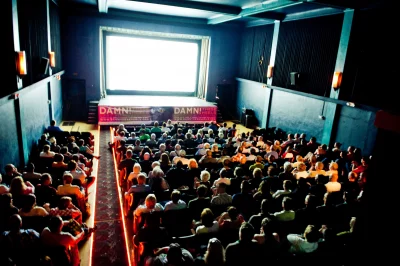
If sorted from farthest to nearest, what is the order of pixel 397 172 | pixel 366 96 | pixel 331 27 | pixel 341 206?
pixel 331 27, pixel 366 96, pixel 341 206, pixel 397 172

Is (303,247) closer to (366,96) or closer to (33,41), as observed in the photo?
(366,96)

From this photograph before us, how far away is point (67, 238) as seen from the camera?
3.45 meters

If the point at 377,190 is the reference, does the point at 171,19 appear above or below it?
above

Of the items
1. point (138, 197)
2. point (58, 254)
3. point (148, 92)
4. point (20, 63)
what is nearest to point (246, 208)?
point (138, 197)

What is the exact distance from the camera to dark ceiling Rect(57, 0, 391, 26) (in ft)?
27.4

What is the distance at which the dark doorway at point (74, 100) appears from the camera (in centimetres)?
Result: 1352

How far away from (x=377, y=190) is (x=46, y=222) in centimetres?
406

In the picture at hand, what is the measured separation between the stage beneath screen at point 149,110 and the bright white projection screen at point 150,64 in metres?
0.82

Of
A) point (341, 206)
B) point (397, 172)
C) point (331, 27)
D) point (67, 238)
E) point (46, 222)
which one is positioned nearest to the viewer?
point (397, 172)

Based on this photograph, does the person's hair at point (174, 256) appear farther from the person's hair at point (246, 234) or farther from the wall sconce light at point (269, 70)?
the wall sconce light at point (269, 70)

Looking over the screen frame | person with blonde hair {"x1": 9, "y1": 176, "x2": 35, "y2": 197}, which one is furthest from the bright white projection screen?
person with blonde hair {"x1": 9, "y1": 176, "x2": 35, "y2": 197}

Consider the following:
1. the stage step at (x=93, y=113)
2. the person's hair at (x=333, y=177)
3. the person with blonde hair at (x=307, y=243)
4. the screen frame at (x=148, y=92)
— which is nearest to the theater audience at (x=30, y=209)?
the person with blonde hair at (x=307, y=243)

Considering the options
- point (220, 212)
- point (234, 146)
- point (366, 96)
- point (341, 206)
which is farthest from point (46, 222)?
point (366, 96)

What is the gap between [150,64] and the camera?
1511 cm
